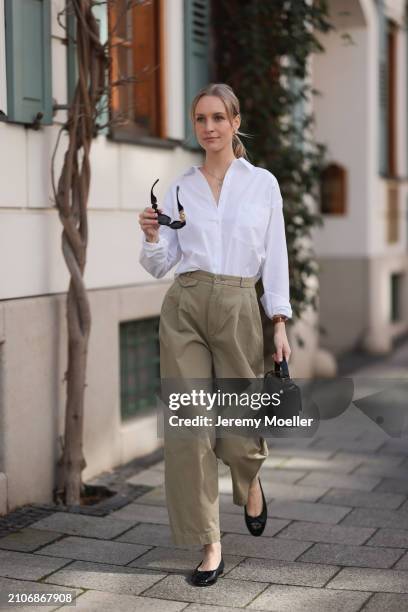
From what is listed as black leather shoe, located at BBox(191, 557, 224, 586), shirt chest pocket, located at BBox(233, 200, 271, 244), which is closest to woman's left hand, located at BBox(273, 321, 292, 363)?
shirt chest pocket, located at BBox(233, 200, 271, 244)

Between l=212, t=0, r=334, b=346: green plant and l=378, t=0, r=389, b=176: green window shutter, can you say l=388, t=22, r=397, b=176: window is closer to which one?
l=378, t=0, r=389, b=176: green window shutter

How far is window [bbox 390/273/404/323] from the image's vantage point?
13164mm

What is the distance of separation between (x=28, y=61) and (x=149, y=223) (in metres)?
1.61

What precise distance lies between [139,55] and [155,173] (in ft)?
2.35

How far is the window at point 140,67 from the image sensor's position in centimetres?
627

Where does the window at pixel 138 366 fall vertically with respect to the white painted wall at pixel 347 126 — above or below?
below

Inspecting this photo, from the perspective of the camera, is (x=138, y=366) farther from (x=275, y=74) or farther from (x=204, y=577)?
(x=204, y=577)

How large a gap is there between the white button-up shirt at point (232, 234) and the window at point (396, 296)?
30.1ft

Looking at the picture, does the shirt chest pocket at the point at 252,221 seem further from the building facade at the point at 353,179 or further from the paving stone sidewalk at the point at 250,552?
the building facade at the point at 353,179

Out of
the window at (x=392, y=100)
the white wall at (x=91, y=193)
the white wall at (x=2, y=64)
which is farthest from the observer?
the window at (x=392, y=100)

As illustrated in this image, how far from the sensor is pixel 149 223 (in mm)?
3902

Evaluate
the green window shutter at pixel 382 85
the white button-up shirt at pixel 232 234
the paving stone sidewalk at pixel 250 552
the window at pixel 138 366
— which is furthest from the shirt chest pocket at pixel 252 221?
the green window shutter at pixel 382 85

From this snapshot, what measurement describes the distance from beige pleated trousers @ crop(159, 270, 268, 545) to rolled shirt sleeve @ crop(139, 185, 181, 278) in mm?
100

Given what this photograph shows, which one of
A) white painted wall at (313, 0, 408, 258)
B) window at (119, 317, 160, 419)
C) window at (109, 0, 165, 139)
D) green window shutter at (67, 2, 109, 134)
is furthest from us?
white painted wall at (313, 0, 408, 258)
